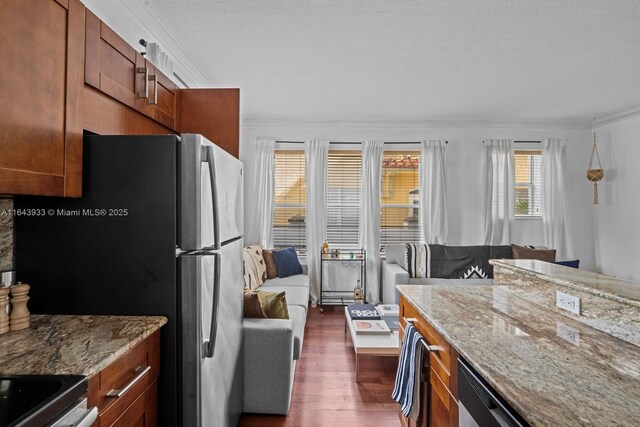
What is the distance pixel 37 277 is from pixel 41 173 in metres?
0.56

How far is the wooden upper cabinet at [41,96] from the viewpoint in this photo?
1.06 metres

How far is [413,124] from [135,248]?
443 centimetres

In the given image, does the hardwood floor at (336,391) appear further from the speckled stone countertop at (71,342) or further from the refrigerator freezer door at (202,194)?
the refrigerator freezer door at (202,194)

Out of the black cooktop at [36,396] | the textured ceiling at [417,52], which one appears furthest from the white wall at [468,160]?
the black cooktop at [36,396]

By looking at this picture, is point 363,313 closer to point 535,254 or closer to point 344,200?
point 344,200

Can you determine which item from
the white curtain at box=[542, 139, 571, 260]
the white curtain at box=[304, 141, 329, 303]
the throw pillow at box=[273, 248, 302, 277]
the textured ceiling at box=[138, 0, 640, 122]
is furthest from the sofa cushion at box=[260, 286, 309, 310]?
the white curtain at box=[542, 139, 571, 260]

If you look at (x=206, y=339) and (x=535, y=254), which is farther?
(x=535, y=254)

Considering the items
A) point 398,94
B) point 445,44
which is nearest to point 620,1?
point 445,44

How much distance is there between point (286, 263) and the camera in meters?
4.57

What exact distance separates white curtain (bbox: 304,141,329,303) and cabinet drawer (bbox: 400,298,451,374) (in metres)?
3.00

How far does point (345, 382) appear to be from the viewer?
271 centimetres

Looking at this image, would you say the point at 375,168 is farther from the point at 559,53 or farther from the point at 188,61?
the point at 188,61

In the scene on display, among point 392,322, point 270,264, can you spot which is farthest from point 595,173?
point 270,264

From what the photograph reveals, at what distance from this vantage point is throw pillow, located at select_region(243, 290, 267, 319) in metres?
2.36
